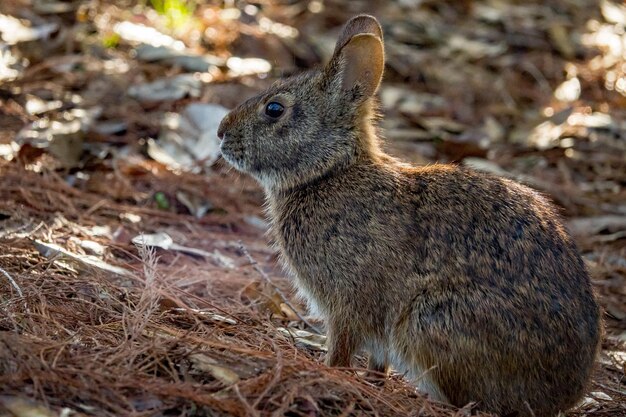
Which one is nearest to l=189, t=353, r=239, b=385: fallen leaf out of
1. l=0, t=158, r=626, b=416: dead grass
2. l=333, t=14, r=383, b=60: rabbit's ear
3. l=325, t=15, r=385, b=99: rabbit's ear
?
l=0, t=158, r=626, b=416: dead grass

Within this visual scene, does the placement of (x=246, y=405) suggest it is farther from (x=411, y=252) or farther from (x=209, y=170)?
(x=209, y=170)

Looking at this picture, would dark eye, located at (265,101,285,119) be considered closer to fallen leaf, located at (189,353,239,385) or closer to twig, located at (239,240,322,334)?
twig, located at (239,240,322,334)

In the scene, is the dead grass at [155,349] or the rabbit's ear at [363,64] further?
the rabbit's ear at [363,64]

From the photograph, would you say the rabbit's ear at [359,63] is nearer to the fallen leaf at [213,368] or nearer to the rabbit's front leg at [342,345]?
the rabbit's front leg at [342,345]

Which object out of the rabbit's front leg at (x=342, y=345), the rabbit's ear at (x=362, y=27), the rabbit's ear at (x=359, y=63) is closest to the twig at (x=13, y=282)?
the rabbit's front leg at (x=342, y=345)

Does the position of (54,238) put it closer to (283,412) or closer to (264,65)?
(283,412)

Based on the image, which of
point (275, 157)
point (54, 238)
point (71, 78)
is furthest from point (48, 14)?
point (275, 157)
